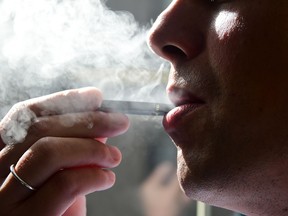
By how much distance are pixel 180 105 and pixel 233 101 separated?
0.50 ft

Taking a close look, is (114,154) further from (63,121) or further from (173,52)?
(173,52)

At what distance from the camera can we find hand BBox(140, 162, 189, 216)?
2031mm

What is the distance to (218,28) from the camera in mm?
837

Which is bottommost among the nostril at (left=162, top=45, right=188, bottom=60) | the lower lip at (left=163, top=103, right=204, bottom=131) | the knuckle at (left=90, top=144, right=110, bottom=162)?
the knuckle at (left=90, top=144, right=110, bottom=162)

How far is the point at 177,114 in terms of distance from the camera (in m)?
0.91

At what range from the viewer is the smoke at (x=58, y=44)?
4.65 feet

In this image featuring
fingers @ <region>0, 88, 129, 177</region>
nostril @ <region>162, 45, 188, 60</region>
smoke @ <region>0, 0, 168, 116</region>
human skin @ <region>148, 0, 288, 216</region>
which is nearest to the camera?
human skin @ <region>148, 0, 288, 216</region>

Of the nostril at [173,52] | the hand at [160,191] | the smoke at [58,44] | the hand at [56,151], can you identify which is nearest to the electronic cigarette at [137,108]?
the hand at [56,151]

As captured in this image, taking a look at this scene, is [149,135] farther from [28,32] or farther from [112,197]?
[28,32]

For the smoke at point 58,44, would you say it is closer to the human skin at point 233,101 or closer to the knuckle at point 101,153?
the knuckle at point 101,153

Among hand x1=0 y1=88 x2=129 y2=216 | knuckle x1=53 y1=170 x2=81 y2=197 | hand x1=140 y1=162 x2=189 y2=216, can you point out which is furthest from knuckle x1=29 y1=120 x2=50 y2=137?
hand x1=140 y1=162 x2=189 y2=216

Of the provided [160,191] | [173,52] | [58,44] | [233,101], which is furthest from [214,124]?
[160,191]

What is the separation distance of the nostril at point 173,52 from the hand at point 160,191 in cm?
120

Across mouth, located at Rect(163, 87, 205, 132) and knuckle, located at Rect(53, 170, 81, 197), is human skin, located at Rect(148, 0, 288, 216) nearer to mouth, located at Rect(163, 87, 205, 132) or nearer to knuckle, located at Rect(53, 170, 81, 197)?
mouth, located at Rect(163, 87, 205, 132)
